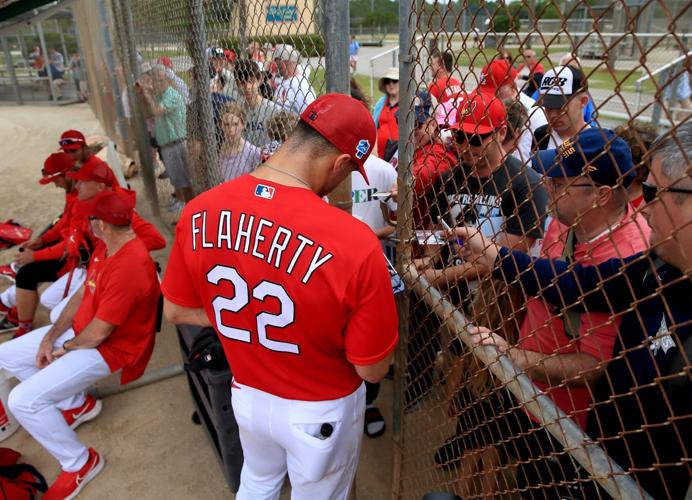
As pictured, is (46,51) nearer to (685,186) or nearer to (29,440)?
(29,440)

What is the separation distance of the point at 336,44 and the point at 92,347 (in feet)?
8.06

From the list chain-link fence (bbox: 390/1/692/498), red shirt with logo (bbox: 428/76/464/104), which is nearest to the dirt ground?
chain-link fence (bbox: 390/1/692/498)

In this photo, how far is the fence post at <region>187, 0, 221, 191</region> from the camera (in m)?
3.36

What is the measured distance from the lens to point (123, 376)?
3.31 meters

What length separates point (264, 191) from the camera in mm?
1649

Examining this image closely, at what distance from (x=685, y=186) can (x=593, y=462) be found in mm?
676

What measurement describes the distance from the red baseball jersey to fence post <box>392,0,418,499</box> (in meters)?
0.41

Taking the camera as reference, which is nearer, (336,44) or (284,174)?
(284,174)

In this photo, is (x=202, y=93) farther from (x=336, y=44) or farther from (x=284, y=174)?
(x=284, y=174)

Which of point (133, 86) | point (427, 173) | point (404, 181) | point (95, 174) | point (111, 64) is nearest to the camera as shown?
point (404, 181)

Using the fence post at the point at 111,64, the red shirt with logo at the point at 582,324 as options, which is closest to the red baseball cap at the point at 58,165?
the fence post at the point at 111,64

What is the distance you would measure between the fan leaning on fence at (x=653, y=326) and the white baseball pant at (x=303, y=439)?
70 centimetres

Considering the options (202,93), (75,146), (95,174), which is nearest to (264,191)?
(202,93)

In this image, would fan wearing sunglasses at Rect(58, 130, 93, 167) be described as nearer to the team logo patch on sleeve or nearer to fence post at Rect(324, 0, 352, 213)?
fence post at Rect(324, 0, 352, 213)
